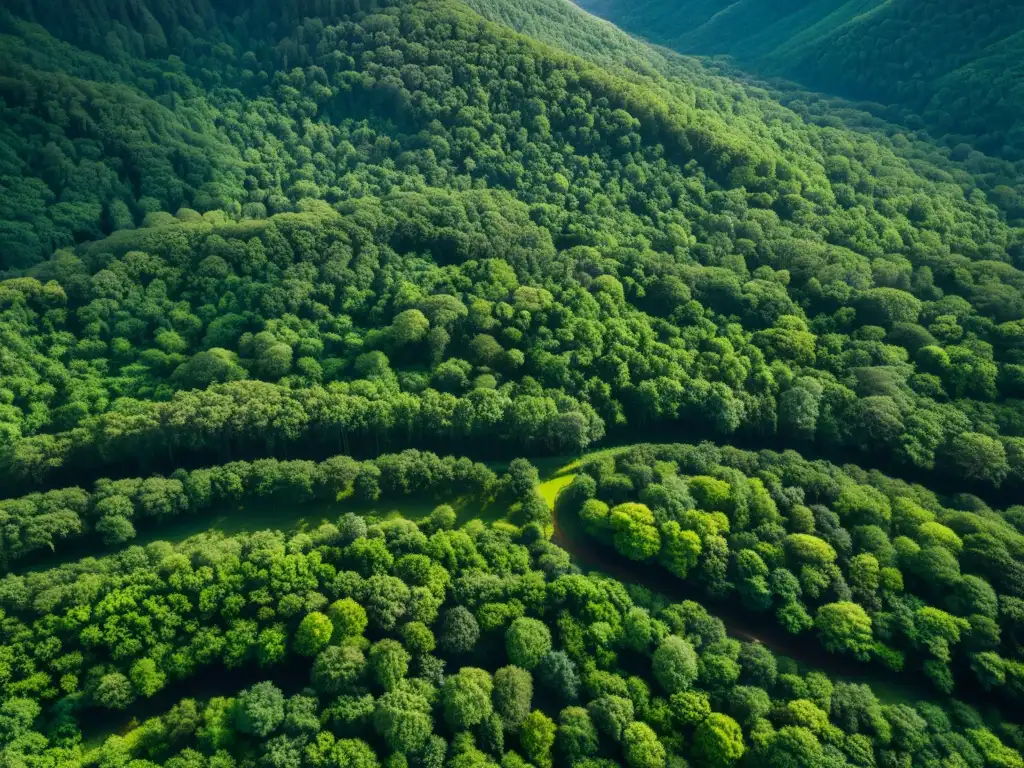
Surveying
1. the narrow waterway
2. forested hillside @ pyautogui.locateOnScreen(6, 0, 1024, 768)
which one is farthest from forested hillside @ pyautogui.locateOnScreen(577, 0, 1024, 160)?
the narrow waterway

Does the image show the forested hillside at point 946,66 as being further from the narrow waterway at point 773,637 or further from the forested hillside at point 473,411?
the narrow waterway at point 773,637

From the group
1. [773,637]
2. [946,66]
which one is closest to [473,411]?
[773,637]

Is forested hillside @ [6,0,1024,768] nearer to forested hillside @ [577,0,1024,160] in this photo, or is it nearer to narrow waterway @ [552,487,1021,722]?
narrow waterway @ [552,487,1021,722]

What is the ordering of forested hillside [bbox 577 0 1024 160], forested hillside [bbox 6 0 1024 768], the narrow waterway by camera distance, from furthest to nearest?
forested hillside [bbox 577 0 1024 160] < the narrow waterway < forested hillside [bbox 6 0 1024 768]

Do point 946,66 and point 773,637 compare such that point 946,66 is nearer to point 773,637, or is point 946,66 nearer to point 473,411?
point 473,411

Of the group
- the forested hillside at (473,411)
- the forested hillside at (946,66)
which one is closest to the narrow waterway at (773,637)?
the forested hillside at (473,411)

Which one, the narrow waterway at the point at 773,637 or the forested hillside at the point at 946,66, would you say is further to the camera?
the forested hillside at the point at 946,66

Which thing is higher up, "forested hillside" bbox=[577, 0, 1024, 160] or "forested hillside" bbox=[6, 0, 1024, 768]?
"forested hillside" bbox=[577, 0, 1024, 160]

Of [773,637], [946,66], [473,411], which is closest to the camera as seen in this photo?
[773,637]

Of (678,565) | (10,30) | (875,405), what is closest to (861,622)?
(678,565)
